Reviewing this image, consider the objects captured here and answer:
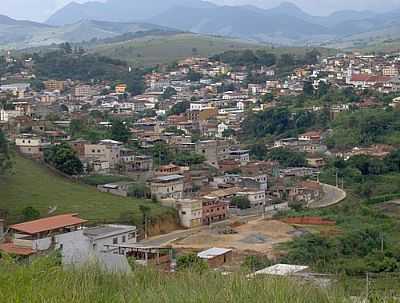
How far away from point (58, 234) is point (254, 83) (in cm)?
2818

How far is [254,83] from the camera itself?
129 ft

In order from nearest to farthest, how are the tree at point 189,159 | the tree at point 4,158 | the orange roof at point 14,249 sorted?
the orange roof at point 14,249 < the tree at point 4,158 < the tree at point 189,159

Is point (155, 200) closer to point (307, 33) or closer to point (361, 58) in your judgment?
point (361, 58)

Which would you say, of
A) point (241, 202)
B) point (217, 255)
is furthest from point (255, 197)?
point (217, 255)

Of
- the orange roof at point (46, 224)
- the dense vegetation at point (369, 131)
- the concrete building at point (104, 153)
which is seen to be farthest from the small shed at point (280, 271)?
the dense vegetation at point (369, 131)

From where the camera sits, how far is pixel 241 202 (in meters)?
17.3

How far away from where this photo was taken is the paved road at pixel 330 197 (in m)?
17.4

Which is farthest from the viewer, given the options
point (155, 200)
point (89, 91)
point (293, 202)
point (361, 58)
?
point (361, 58)

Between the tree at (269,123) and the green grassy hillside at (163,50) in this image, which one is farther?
the green grassy hillside at (163,50)

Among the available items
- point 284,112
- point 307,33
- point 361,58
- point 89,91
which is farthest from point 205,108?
point 307,33

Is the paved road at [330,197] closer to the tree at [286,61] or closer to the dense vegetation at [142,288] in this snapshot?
the dense vegetation at [142,288]

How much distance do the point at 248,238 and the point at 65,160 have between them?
507 centimetres

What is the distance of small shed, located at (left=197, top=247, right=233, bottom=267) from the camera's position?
11255 millimetres

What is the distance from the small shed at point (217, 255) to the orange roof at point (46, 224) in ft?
6.56
